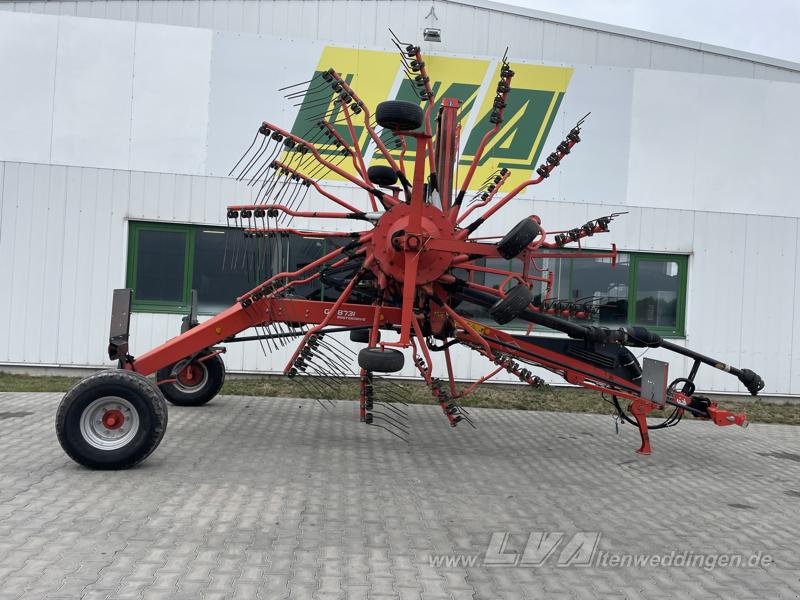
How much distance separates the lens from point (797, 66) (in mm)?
11047

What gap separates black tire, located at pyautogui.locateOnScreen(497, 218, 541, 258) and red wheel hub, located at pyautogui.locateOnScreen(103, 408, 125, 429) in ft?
10.6

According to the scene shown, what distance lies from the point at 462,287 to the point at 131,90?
6302 millimetres

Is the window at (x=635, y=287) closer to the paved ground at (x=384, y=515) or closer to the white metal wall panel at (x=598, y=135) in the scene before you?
the white metal wall panel at (x=598, y=135)

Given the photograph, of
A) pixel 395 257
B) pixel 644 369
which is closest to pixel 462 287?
pixel 395 257

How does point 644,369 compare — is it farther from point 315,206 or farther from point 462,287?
point 315,206

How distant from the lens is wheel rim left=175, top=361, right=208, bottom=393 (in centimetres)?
852

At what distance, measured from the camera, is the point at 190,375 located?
8.56m

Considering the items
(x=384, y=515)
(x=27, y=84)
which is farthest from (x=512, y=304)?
(x=27, y=84)

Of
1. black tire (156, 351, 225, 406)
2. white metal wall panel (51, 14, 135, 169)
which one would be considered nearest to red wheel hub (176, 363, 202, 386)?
black tire (156, 351, 225, 406)

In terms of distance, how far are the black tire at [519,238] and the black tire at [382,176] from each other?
156 cm

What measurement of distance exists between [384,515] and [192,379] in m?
4.50

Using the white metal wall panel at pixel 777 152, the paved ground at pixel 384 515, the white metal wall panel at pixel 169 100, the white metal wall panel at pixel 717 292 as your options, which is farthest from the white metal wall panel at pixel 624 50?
the paved ground at pixel 384 515

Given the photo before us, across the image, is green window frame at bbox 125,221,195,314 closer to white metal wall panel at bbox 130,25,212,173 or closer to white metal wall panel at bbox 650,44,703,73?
white metal wall panel at bbox 130,25,212,173

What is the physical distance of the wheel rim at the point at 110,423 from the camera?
5414mm
